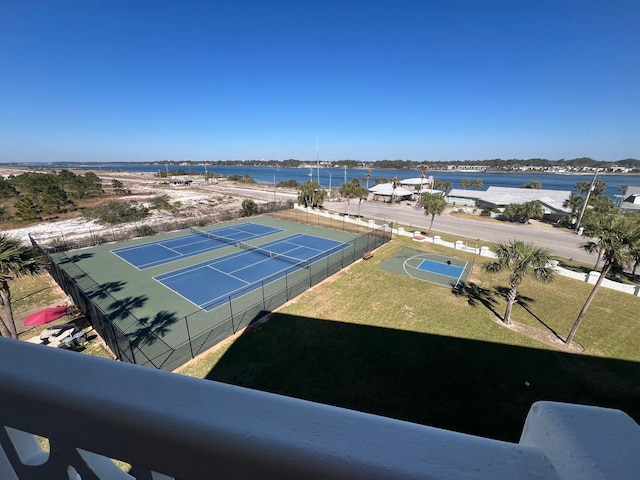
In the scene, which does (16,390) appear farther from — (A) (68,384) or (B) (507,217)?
(B) (507,217)

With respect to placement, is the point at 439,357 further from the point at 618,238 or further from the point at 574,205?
the point at 574,205

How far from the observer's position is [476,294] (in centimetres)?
1938

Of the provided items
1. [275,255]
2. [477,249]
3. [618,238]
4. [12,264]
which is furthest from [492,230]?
[12,264]

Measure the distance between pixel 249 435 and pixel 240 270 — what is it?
925 inches

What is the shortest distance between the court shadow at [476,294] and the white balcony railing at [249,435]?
19.1m

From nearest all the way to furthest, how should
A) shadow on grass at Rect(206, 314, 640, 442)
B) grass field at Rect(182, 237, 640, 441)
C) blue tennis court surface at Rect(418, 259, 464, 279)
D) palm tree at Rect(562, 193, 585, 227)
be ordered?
shadow on grass at Rect(206, 314, 640, 442)
grass field at Rect(182, 237, 640, 441)
blue tennis court surface at Rect(418, 259, 464, 279)
palm tree at Rect(562, 193, 585, 227)

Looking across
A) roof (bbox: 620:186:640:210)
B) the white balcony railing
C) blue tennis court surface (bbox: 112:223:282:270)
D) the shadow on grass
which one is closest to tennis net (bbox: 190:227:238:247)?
blue tennis court surface (bbox: 112:223:282:270)

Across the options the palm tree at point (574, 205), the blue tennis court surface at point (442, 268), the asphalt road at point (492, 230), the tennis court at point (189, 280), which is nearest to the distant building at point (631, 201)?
the palm tree at point (574, 205)

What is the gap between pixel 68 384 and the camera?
960 millimetres

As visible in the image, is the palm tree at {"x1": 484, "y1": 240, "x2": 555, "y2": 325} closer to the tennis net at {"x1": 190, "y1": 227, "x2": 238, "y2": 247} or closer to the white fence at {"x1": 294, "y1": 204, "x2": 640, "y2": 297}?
the white fence at {"x1": 294, "y1": 204, "x2": 640, "y2": 297}

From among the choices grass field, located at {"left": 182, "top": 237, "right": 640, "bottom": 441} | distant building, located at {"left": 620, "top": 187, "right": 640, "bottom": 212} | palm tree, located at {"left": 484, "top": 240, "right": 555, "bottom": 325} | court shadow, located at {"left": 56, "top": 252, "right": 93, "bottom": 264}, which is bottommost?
grass field, located at {"left": 182, "top": 237, "right": 640, "bottom": 441}

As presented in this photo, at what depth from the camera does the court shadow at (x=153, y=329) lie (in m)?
13.7

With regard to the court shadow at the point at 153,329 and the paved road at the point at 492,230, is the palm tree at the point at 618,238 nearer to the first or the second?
the paved road at the point at 492,230

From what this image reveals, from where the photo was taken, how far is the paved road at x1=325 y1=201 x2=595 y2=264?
1212 inches
